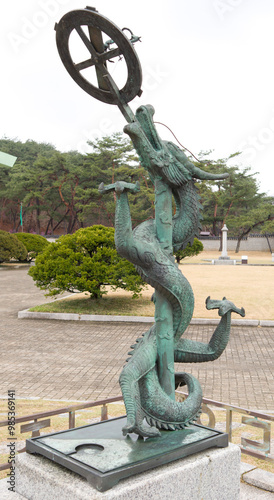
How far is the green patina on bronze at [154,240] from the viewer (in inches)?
127

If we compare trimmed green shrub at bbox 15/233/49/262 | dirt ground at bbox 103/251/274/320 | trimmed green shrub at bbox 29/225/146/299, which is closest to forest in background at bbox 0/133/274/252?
trimmed green shrub at bbox 15/233/49/262

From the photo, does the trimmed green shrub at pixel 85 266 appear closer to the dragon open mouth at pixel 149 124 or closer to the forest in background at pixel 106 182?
the dragon open mouth at pixel 149 124

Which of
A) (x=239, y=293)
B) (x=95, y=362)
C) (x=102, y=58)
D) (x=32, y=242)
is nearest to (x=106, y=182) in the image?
(x=32, y=242)

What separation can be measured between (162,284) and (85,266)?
857 centimetres

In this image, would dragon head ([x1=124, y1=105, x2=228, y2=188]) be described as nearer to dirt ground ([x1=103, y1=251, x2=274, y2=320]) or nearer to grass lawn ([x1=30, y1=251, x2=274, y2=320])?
grass lawn ([x1=30, y1=251, x2=274, y2=320])

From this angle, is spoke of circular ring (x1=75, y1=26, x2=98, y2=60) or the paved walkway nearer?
spoke of circular ring (x1=75, y1=26, x2=98, y2=60)

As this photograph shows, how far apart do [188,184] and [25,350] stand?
6.10 m

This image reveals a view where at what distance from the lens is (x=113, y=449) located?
307cm

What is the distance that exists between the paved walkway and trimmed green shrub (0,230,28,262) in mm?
15745

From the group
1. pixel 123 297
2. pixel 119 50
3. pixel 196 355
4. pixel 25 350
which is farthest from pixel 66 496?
pixel 123 297

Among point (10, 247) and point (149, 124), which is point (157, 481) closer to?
point (149, 124)

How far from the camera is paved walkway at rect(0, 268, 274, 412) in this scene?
6.29 m

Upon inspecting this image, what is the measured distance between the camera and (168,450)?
3012 mm

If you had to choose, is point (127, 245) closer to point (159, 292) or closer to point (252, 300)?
point (159, 292)
